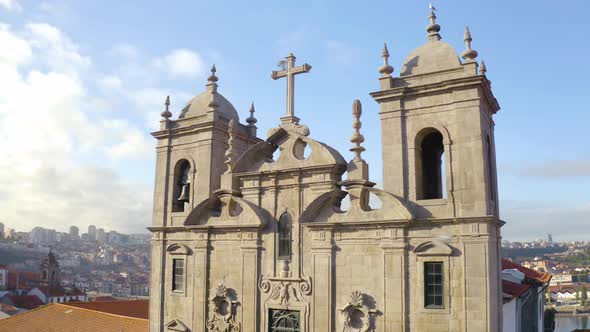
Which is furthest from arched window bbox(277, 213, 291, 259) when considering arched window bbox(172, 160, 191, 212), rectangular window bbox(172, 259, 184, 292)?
arched window bbox(172, 160, 191, 212)

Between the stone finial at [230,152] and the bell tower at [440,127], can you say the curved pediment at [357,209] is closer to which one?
the bell tower at [440,127]

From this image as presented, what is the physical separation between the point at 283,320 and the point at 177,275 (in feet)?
14.7

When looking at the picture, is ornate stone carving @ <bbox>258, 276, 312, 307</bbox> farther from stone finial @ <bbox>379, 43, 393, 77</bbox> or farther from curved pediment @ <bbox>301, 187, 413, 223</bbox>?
stone finial @ <bbox>379, 43, 393, 77</bbox>

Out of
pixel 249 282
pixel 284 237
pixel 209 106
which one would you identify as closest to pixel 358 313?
pixel 284 237

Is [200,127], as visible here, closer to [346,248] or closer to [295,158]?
[295,158]

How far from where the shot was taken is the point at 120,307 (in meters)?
27.0

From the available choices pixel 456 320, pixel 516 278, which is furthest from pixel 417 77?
pixel 516 278

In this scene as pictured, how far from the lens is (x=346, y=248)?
13828 millimetres

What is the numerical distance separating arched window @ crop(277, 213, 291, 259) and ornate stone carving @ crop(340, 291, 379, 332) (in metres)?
2.35

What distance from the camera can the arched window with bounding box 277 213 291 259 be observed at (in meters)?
14.9

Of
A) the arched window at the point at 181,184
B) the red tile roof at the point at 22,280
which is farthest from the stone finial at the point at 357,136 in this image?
the red tile roof at the point at 22,280

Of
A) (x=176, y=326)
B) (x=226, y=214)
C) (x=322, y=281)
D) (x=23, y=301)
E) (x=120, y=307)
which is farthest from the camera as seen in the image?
(x=23, y=301)

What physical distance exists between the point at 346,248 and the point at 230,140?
17.7 feet

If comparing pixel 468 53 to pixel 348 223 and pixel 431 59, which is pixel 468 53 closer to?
pixel 431 59
